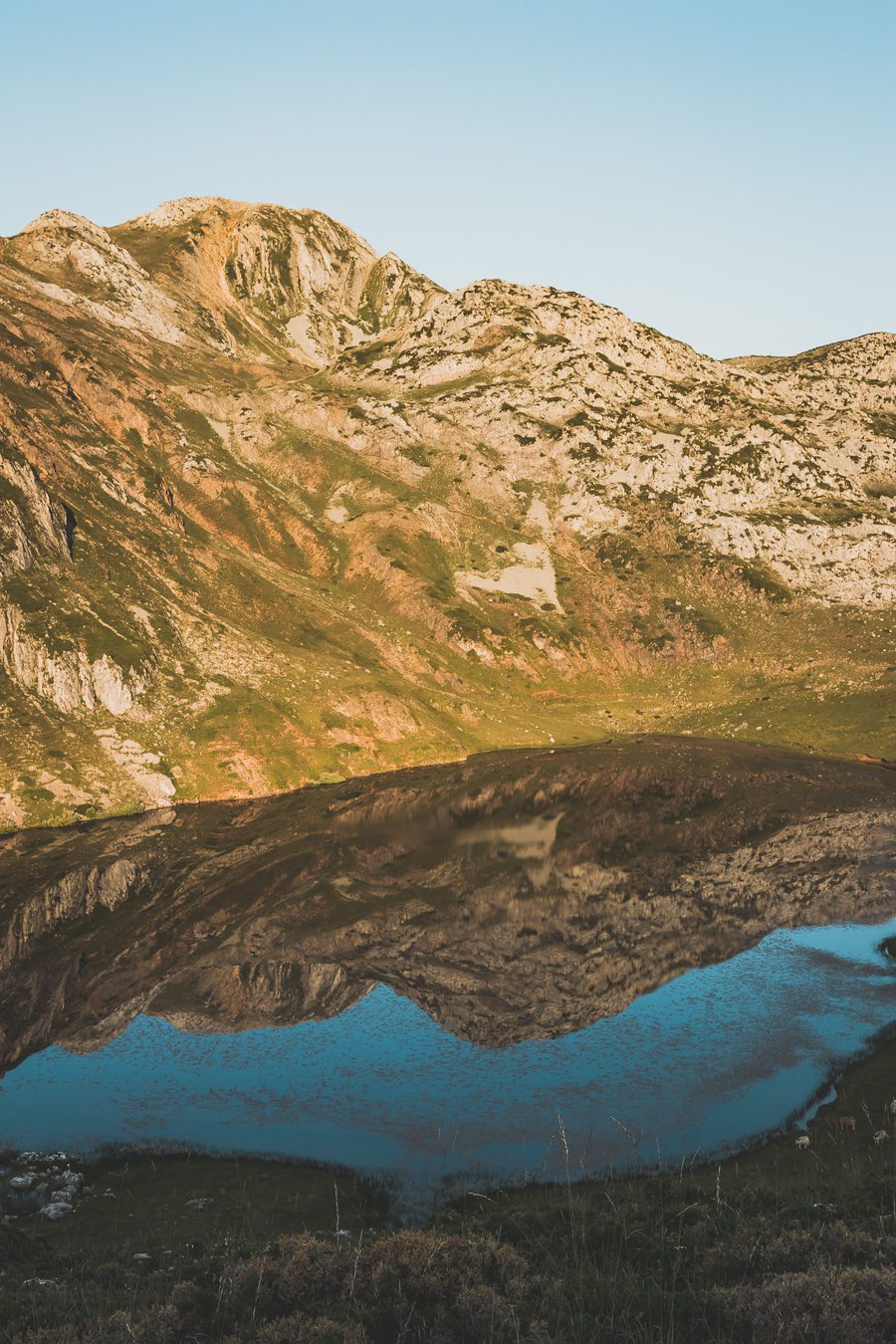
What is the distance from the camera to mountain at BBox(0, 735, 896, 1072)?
→ 62.4m

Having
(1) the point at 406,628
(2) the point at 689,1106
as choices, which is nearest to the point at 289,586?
(1) the point at 406,628

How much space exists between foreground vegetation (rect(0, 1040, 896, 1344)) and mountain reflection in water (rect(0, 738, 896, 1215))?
22.0 feet

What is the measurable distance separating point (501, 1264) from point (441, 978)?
4211 cm

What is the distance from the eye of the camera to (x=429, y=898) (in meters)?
82.2

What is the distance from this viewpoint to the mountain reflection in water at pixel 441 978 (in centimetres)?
4666

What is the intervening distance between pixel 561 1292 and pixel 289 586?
171 meters

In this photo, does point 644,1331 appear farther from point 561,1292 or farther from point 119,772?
point 119,772

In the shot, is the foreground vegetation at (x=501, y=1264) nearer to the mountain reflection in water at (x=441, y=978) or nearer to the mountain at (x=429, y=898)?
the mountain reflection in water at (x=441, y=978)

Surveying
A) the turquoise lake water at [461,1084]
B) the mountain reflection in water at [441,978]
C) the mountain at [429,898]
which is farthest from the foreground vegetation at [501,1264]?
the mountain at [429,898]

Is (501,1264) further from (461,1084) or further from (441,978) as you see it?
(441,978)

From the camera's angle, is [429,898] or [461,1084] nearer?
[461,1084]

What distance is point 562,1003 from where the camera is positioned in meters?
60.4

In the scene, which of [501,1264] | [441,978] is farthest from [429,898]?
[501,1264]

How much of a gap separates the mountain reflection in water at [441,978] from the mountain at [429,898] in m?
0.30
